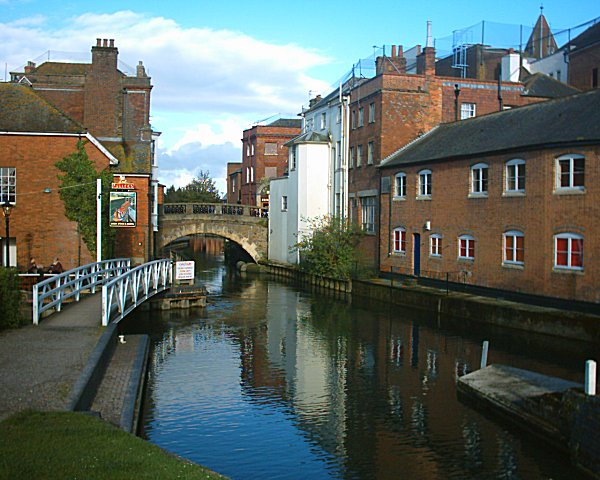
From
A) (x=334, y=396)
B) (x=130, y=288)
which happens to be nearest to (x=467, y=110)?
(x=130, y=288)

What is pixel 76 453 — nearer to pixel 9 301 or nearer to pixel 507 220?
pixel 9 301

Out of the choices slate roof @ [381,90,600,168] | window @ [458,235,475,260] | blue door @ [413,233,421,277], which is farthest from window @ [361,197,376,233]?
window @ [458,235,475,260]

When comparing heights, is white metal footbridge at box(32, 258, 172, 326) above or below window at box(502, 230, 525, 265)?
below

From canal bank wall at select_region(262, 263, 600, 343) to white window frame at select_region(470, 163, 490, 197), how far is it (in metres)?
4.01

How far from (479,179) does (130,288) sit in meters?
13.9

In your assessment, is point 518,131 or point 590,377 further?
point 518,131

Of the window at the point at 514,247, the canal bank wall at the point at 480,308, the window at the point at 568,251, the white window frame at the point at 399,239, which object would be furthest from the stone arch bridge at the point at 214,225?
the window at the point at 568,251

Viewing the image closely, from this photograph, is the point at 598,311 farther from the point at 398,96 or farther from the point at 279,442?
the point at 398,96

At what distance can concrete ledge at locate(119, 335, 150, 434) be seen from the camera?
1019 cm

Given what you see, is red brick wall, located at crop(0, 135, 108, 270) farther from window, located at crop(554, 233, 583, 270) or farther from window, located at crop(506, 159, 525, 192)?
window, located at crop(554, 233, 583, 270)

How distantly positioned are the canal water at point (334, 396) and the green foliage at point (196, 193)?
4258 cm

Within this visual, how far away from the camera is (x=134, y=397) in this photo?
1159 centimetres

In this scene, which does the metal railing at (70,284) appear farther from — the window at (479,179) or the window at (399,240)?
the window at (479,179)

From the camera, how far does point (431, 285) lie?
96.6 feet
